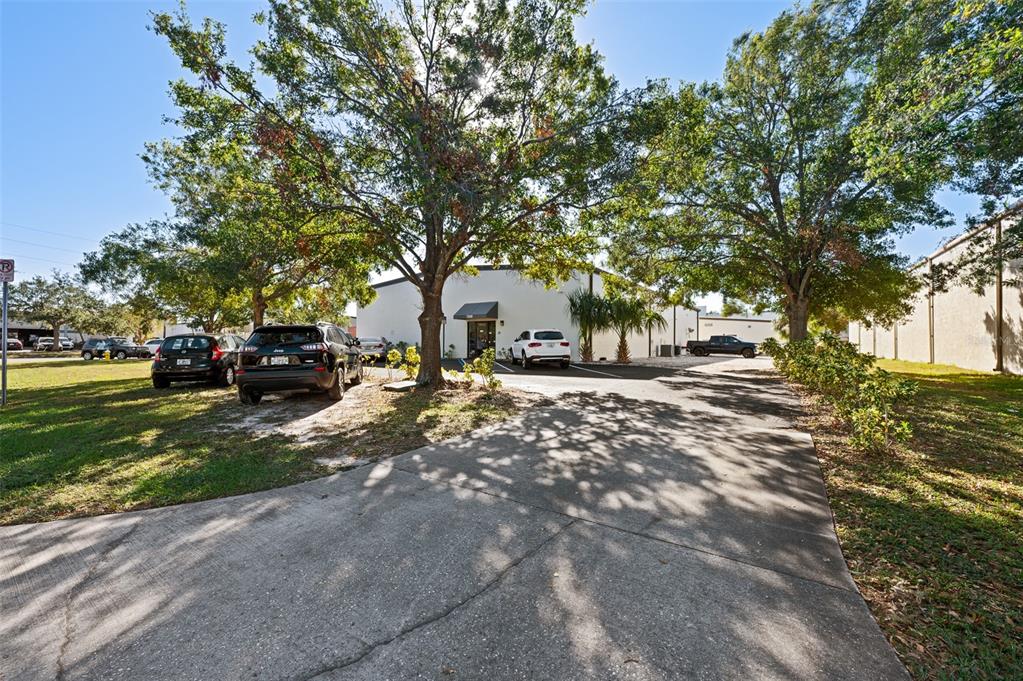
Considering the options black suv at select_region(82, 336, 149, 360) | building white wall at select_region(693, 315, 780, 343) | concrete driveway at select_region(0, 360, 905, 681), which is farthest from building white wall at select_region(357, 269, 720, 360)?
building white wall at select_region(693, 315, 780, 343)

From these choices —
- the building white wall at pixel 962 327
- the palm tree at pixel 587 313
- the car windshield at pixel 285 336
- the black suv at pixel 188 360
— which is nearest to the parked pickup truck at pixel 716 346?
the building white wall at pixel 962 327

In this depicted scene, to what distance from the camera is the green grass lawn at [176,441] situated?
4.07 meters

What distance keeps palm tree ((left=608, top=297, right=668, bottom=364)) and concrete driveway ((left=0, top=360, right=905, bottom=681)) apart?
18.2 metres

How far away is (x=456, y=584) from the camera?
254 centimetres

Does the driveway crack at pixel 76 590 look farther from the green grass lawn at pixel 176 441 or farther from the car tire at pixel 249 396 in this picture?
the car tire at pixel 249 396

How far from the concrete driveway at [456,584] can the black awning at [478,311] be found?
19.8 meters

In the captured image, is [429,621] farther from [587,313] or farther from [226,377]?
[587,313]

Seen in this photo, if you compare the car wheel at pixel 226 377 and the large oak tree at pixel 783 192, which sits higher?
the large oak tree at pixel 783 192

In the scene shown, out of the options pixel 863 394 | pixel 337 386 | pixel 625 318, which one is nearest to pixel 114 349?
pixel 337 386

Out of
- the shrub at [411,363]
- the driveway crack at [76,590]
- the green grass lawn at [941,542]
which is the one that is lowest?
the green grass lawn at [941,542]

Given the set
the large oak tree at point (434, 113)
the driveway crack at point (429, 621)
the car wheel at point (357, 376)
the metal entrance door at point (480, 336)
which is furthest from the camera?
the metal entrance door at point (480, 336)

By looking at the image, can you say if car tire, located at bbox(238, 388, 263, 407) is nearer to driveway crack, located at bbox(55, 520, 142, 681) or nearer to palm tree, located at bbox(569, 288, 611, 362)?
driveway crack, located at bbox(55, 520, 142, 681)

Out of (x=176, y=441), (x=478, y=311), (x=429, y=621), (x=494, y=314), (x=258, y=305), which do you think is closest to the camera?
(x=429, y=621)

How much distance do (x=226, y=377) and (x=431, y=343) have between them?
603 centimetres
